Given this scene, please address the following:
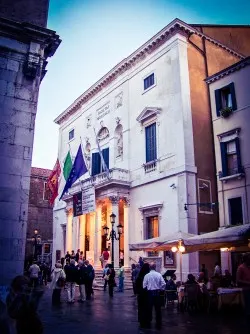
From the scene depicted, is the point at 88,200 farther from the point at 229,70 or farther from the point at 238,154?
the point at 229,70

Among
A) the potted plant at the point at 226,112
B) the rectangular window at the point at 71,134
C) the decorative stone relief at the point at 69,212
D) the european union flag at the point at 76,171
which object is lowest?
the decorative stone relief at the point at 69,212

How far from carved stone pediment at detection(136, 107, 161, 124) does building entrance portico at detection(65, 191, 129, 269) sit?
577 cm

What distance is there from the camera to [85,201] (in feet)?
60.9

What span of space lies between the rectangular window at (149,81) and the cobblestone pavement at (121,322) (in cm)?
1715

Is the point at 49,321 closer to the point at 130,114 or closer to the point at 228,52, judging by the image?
the point at 130,114

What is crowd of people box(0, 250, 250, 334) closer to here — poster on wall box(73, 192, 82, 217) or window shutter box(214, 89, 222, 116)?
poster on wall box(73, 192, 82, 217)

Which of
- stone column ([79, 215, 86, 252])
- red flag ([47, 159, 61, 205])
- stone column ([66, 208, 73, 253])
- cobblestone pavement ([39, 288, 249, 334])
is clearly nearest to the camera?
cobblestone pavement ([39, 288, 249, 334])

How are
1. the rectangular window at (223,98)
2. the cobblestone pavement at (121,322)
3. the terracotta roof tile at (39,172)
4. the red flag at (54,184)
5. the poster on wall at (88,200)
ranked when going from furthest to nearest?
the terracotta roof tile at (39,172)
the rectangular window at (223,98)
the red flag at (54,184)
the poster on wall at (88,200)
the cobblestone pavement at (121,322)

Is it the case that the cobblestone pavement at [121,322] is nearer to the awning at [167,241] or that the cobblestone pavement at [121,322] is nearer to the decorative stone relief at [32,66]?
the awning at [167,241]

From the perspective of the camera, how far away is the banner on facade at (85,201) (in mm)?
17981

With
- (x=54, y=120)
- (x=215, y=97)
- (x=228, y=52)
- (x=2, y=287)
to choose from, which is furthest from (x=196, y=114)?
(x=54, y=120)

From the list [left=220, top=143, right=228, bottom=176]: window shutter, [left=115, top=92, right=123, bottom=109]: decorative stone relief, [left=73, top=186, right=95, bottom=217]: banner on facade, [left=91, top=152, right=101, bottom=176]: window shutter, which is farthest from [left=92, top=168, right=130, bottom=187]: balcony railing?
[left=220, top=143, right=228, bottom=176]: window shutter

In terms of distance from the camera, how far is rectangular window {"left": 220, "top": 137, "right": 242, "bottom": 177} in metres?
19.7

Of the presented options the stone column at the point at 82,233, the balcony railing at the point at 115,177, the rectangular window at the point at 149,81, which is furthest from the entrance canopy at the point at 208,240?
the rectangular window at the point at 149,81
